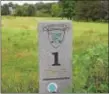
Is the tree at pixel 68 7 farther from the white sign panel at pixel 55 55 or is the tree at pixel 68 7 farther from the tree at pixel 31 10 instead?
the white sign panel at pixel 55 55

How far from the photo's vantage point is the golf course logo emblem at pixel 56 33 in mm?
3350

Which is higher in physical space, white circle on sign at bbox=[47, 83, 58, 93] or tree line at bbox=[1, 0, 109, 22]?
tree line at bbox=[1, 0, 109, 22]

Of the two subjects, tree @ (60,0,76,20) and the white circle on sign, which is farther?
tree @ (60,0,76,20)

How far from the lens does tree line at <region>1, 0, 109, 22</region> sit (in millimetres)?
5055

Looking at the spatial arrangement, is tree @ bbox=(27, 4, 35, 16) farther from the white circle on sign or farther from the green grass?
the white circle on sign

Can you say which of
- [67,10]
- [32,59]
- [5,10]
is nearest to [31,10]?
[5,10]

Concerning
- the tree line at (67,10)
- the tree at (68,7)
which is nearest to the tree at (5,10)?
the tree line at (67,10)

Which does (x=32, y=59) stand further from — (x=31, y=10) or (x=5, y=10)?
(x=5, y=10)

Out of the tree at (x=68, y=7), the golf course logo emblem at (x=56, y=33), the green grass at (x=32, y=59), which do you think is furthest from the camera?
the tree at (x=68, y=7)

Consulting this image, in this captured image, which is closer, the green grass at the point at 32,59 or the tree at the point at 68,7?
the green grass at the point at 32,59

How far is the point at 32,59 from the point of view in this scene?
618cm

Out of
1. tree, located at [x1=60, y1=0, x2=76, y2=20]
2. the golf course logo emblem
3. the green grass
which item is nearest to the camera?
the golf course logo emblem

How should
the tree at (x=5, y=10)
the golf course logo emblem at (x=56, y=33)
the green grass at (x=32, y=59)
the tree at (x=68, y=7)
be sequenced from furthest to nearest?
1. the tree at (x=68, y=7)
2. the tree at (x=5, y=10)
3. the green grass at (x=32, y=59)
4. the golf course logo emblem at (x=56, y=33)

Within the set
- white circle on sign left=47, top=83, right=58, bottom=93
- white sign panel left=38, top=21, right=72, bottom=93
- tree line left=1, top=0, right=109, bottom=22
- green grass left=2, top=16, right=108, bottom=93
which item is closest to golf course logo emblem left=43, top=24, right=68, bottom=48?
white sign panel left=38, top=21, right=72, bottom=93
